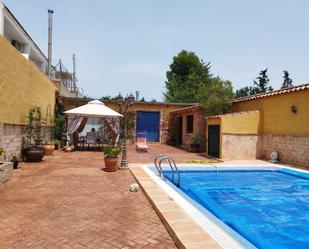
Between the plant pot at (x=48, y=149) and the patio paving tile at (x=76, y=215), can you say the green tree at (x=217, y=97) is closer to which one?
the plant pot at (x=48, y=149)

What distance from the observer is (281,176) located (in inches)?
401

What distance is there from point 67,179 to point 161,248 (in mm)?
5029

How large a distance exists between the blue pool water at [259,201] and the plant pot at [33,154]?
515 centimetres

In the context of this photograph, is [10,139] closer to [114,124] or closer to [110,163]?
[110,163]

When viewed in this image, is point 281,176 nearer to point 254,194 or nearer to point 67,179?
point 254,194

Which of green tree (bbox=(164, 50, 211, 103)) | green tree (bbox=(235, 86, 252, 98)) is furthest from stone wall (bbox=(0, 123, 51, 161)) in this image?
green tree (bbox=(235, 86, 252, 98))

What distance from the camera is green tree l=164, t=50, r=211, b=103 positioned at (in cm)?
3984

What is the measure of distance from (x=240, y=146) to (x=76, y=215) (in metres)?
10.4

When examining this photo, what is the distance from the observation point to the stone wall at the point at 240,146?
44.4ft

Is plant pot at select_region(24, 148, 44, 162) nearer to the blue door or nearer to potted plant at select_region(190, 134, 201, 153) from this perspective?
potted plant at select_region(190, 134, 201, 153)

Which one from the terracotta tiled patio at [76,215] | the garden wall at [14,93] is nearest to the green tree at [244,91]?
the garden wall at [14,93]

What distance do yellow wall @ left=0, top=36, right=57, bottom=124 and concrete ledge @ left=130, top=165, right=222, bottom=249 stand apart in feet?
19.3

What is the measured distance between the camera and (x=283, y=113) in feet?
41.8

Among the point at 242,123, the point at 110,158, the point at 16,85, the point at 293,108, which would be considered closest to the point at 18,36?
the point at 16,85
